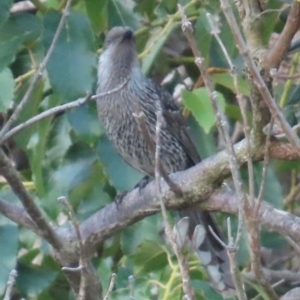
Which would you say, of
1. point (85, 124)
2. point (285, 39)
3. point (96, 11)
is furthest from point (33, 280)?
point (285, 39)

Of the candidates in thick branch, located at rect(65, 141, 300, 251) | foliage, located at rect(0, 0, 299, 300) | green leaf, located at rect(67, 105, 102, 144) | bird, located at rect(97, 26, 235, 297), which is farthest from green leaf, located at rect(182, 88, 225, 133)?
bird, located at rect(97, 26, 235, 297)

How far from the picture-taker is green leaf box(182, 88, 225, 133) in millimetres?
3023

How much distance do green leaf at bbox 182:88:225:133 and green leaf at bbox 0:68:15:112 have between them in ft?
1.85

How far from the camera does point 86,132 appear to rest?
339 centimetres

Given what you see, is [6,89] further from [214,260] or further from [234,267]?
[234,267]

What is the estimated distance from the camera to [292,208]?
4.14 m

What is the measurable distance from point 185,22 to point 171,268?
1.50 m

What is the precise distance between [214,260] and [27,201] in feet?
3.42

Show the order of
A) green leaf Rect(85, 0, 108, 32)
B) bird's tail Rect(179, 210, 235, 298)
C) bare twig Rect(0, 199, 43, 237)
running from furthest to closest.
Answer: green leaf Rect(85, 0, 108, 32)
bird's tail Rect(179, 210, 235, 298)
bare twig Rect(0, 199, 43, 237)

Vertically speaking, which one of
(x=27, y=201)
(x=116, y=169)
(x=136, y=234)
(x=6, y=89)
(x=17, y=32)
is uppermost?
(x=17, y=32)

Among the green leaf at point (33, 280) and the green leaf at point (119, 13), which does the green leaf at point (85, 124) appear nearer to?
the green leaf at point (119, 13)

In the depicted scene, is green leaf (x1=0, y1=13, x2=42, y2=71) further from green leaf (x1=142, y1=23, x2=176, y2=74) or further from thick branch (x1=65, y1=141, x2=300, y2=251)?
thick branch (x1=65, y1=141, x2=300, y2=251)

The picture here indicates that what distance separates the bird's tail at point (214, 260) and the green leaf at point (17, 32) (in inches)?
31.1

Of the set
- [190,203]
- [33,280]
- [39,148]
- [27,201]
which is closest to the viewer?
[27,201]
